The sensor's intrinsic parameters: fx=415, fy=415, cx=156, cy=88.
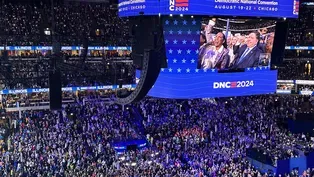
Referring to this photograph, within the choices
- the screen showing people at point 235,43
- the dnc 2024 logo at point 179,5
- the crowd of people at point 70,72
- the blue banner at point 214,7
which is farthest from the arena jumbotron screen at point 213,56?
the crowd of people at point 70,72

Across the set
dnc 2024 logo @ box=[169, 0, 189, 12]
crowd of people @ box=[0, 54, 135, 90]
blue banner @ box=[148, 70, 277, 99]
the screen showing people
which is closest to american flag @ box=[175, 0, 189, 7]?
dnc 2024 logo @ box=[169, 0, 189, 12]

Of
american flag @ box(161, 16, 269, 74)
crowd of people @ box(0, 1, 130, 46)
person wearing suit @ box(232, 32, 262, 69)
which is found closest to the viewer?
american flag @ box(161, 16, 269, 74)

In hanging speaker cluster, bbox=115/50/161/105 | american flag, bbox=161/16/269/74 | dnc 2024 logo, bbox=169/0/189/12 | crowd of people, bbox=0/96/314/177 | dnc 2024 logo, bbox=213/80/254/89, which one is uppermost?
dnc 2024 logo, bbox=169/0/189/12

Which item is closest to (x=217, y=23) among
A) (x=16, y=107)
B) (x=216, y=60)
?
(x=216, y=60)

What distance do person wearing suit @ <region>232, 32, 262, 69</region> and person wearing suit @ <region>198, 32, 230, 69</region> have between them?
582 millimetres

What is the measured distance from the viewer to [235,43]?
17.1m

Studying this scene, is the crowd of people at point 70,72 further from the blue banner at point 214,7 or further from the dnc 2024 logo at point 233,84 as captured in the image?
the dnc 2024 logo at point 233,84

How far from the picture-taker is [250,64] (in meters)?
17.8

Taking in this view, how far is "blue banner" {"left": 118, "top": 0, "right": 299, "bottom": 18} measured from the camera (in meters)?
15.2

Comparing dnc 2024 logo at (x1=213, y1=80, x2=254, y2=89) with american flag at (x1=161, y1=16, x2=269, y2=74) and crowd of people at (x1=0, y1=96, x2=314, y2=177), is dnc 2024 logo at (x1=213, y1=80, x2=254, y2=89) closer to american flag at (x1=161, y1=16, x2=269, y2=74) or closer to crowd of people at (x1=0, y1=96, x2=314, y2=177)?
american flag at (x1=161, y1=16, x2=269, y2=74)

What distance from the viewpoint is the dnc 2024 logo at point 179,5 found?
15.1 m

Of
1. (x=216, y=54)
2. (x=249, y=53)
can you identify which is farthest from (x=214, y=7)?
(x=249, y=53)

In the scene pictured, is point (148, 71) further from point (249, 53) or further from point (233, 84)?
point (249, 53)

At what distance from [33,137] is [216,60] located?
8674 mm
